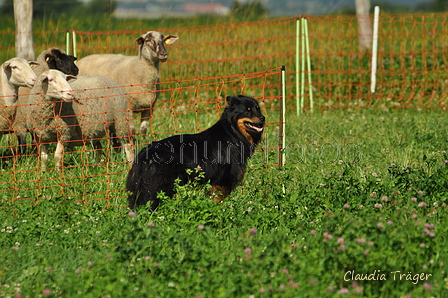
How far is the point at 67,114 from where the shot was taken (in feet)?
21.9

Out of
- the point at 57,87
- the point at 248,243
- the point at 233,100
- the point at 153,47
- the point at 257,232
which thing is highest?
the point at 153,47

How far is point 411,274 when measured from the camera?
11.0 ft

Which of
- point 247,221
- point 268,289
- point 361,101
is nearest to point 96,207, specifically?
point 247,221

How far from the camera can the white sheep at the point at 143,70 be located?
332 inches

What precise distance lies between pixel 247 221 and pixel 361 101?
284 inches

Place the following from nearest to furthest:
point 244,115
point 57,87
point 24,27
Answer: point 244,115, point 57,87, point 24,27

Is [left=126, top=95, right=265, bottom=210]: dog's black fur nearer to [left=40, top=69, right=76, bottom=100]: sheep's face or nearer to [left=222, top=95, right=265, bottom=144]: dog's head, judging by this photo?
[left=222, top=95, right=265, bottom=144]: dog's head

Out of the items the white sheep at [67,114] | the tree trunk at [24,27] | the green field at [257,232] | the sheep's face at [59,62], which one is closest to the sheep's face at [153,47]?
the sheep's face at [59,62]

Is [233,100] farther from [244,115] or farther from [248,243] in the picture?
[248,243]

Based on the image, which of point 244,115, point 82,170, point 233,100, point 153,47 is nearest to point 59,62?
point 153,47

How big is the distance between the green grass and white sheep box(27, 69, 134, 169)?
1476 millimetres

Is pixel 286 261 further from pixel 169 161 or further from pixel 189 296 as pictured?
pixel 169 161

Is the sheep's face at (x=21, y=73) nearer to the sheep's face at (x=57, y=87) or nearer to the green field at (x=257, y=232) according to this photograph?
the sheep's face at (x=57, y=87)

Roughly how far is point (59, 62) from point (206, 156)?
362 centimetres
